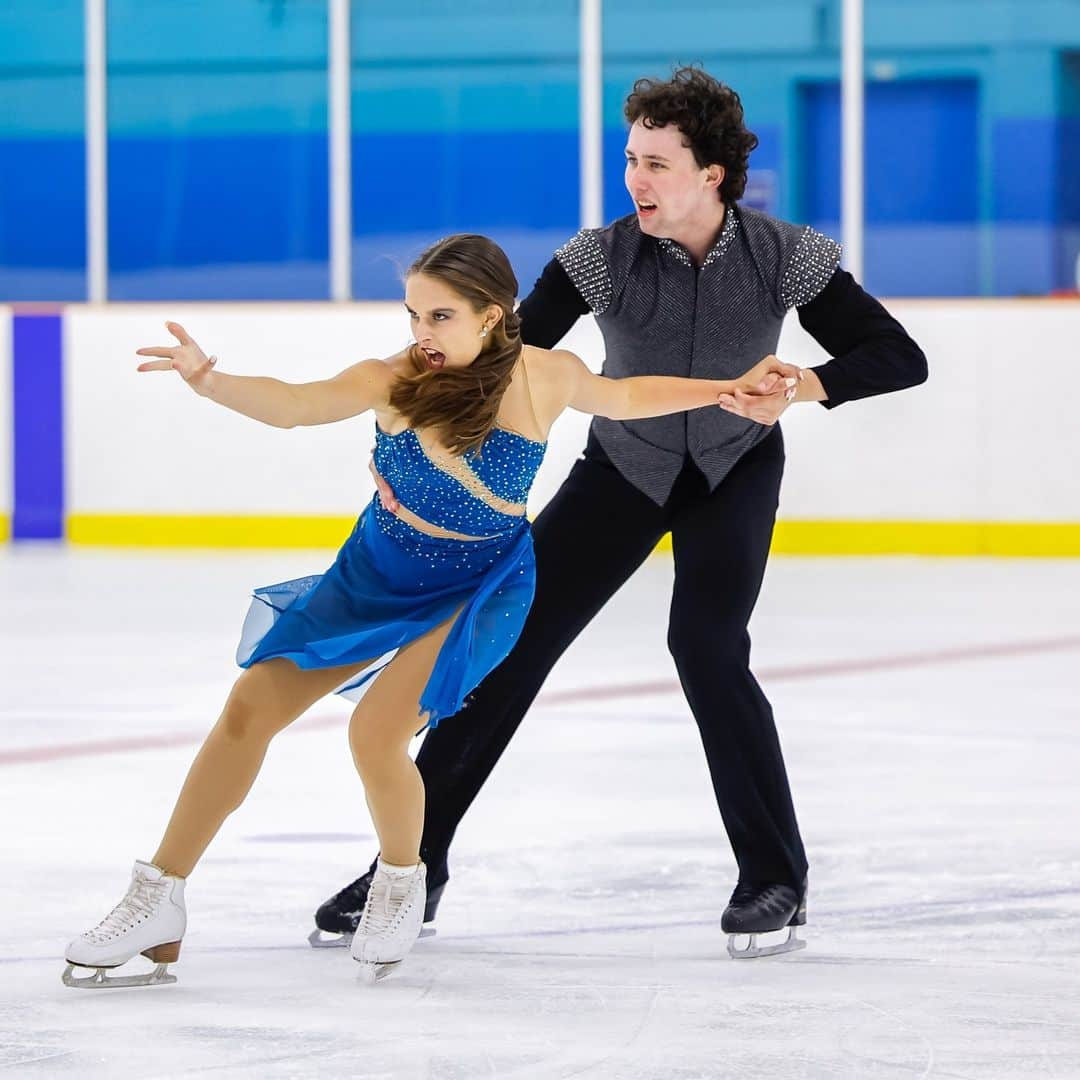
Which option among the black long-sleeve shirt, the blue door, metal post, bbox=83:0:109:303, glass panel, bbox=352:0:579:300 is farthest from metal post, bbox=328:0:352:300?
the black long-sleeve shirt

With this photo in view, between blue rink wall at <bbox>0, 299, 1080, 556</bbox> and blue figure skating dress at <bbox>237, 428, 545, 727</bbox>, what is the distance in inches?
236

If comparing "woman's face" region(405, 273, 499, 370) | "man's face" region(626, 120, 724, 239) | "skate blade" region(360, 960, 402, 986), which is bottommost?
"skate blade" region(360, 960, 402, 986)

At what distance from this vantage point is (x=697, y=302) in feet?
9.95

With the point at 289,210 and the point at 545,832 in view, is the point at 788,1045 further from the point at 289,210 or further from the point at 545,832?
the point at 289,210

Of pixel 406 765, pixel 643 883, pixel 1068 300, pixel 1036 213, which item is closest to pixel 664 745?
pixel 643 883

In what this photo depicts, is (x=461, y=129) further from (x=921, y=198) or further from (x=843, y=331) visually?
(x=843, y=331)

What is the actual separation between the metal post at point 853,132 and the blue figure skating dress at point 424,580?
7014mm

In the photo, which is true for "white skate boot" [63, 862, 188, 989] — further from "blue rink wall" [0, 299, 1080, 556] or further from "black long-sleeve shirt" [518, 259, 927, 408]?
"blue rink wall" [0, 299, 1080, 556]

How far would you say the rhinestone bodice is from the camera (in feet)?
8.90

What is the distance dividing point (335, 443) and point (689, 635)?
20.7ft

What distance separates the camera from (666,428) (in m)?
3.03

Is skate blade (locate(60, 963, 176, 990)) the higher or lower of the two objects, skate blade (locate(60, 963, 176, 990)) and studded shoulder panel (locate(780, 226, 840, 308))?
the lower

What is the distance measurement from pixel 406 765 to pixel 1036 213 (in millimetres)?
7648

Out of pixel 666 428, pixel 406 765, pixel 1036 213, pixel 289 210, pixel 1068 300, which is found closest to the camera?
pixel 406 765
